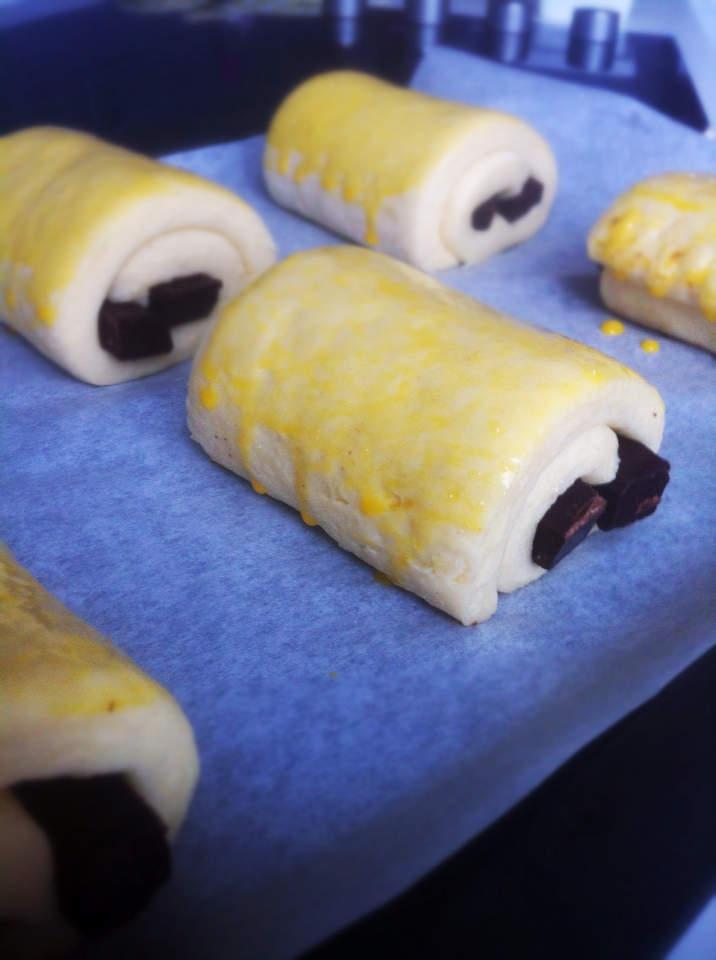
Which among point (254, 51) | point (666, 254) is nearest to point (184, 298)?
point (666, 254)

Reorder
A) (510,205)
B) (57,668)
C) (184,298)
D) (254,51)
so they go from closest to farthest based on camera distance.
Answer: (57,668)
(184,298)
(510,205)
(254,51)

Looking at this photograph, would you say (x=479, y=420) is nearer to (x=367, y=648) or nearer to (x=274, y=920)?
(x=367, y=648)

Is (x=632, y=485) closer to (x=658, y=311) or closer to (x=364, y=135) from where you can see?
(x=658, y=311)

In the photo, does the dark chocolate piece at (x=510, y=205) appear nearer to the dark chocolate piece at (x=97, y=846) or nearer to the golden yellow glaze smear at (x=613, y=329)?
the golden yellow glaze smear at (x=613, y=329)

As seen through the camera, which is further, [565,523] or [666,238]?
[666,238]

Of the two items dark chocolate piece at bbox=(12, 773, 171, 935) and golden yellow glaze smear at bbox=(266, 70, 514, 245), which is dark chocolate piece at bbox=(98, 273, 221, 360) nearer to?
golden yellow glaze smear at bbox=(266, 70, 514, 245)

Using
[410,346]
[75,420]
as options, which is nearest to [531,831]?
[410,346]

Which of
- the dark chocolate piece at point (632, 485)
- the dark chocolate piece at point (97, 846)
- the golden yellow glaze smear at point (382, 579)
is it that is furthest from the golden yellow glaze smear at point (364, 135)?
the dark chocolate piece at point (97, 846)
